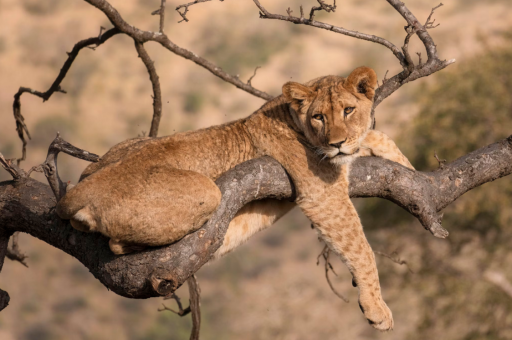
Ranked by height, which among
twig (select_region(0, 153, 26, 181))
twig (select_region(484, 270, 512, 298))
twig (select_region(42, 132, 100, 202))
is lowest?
twig (select_region(484, 270, 512, 298))

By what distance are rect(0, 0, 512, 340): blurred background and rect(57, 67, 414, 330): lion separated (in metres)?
2.79

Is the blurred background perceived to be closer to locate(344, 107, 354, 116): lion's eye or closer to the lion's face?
the lion's face

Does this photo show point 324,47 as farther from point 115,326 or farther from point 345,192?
point 345,192

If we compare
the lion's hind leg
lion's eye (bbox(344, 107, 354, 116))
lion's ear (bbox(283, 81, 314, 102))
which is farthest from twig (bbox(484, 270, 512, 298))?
the lion's hind leg

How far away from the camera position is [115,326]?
2305 centimetres

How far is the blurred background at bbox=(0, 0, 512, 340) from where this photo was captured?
1661 centimetres

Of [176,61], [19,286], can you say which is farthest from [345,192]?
[176,61]

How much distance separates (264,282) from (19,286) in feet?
32.3

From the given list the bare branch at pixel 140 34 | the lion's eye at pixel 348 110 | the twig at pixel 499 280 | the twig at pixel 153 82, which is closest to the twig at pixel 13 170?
the bare branch at pixel 140 34

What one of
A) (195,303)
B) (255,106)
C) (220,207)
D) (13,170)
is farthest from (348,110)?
(255,106)

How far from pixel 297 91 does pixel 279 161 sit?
2.10 ft

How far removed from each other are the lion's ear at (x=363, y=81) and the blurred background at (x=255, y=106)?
330 centimetres

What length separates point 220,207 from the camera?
4.44m

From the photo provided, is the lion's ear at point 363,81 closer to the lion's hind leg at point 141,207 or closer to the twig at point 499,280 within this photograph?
the lion's hind leg at point 141,207
